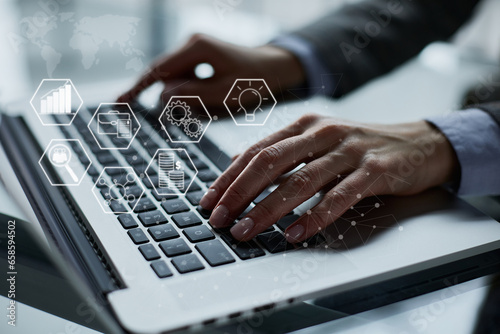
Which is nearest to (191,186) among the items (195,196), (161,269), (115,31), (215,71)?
(195,196)

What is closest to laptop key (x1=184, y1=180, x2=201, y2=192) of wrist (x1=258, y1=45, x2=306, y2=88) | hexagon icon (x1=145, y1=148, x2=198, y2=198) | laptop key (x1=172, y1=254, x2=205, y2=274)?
hexagon icon (x1=145, y1=148, x2=198, y2=198)

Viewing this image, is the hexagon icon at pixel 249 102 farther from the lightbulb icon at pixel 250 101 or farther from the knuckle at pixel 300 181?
the knuckle at pixel 300 181

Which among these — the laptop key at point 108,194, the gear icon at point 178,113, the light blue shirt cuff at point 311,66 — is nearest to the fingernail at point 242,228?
the laptop key at point 108,194

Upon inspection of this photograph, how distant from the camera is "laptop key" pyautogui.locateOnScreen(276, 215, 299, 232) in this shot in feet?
1.31

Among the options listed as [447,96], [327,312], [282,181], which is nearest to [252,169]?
[282,181]

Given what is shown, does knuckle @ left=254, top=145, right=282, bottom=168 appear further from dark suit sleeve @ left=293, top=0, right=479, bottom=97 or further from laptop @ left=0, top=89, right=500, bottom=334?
dark suit sleeve @ left=293, top=0, right=479, bottom=97

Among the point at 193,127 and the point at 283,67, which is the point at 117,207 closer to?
the point at 193,127

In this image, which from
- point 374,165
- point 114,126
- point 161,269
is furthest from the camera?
point 114,126

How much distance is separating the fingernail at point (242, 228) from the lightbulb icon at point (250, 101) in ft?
0.67

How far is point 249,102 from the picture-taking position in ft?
1.94

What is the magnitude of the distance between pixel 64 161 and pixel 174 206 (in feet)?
0.43

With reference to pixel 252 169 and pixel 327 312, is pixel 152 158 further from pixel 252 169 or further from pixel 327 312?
pixel 327 312

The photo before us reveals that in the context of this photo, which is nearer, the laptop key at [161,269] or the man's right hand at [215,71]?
the laptop key at [161,269]

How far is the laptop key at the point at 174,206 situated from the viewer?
410 millimetres
